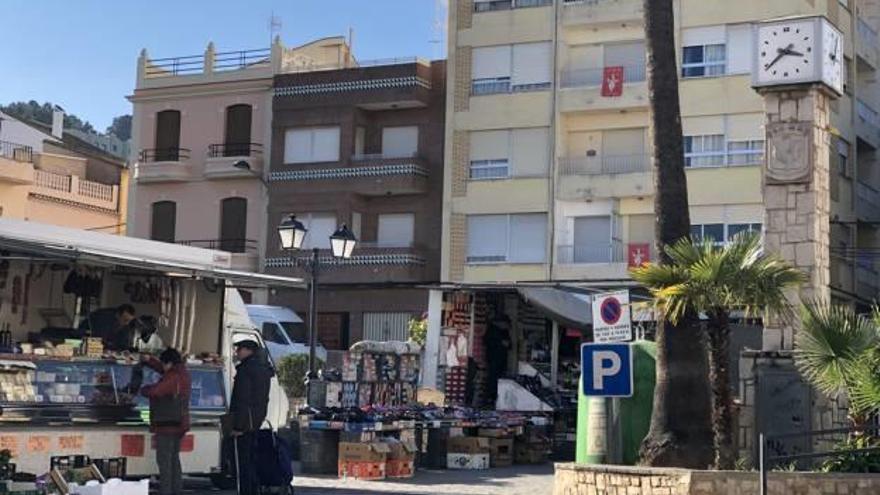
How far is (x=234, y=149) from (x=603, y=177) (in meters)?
13.8

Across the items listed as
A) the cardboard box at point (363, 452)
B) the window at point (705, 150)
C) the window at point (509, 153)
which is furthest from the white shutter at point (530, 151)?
the cardboard box at point (363, 452)

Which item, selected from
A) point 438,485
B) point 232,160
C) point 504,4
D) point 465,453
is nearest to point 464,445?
point 465,453

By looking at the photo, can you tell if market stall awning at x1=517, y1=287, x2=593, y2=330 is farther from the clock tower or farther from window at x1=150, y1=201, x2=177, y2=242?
window at x1=150, y1=201, x2=177, y2=242

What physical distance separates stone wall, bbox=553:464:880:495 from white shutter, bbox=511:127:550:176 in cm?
2711

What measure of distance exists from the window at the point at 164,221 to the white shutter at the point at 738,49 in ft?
67.0

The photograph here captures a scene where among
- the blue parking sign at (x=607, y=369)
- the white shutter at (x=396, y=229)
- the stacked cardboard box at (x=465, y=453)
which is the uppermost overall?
the white shutter at (x=396, y=229)

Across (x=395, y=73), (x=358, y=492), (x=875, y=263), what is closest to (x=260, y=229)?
(x=395, y=73)

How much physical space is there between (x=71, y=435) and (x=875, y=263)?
32.1 meters

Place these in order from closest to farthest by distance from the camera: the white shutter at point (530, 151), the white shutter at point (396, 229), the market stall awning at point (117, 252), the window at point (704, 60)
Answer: the market stall awning at point (117, 252) < the window at point (704, 60) < the white shutter at point (530, 151) < the white shutter at point (396, 229)

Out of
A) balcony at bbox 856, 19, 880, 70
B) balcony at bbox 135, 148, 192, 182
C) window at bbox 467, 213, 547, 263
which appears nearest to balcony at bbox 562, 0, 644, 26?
window at bbox 467, 213, 547, 263

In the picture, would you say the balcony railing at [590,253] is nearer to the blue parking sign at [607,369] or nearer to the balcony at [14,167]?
the balcony at [14,167]

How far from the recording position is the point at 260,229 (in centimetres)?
4494

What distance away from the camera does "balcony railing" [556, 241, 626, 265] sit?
39469 mm

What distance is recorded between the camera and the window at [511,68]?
136 feet
